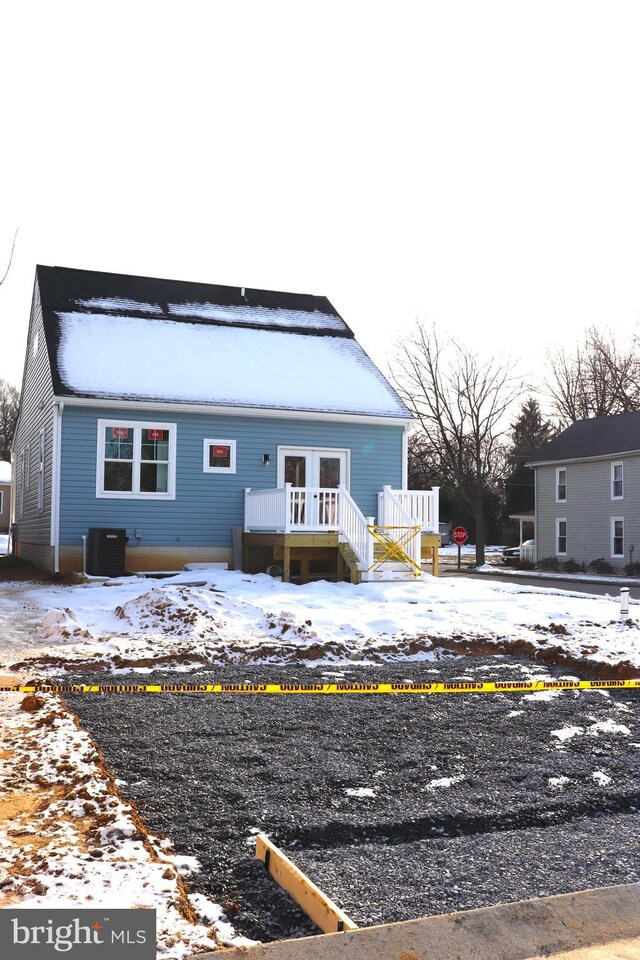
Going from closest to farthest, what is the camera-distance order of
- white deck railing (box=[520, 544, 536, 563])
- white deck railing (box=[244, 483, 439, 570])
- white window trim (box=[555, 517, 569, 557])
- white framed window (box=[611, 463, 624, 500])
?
white deck railing (box=[244, 483, 439, 570]) → white framed window (box=[611, 463, 624, 500]) → white window trim (box=[555, 517, 569, 557]) → white deck railing (box=[520, 544, 536, 563])

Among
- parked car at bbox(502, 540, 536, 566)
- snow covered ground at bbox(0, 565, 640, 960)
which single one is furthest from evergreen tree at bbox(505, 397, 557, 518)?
snow covered ground at bbox(0, 565, 640, 960)

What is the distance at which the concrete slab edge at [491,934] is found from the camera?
309cm

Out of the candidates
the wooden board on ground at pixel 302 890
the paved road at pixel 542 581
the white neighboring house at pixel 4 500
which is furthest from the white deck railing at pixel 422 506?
the white neighboring house at pixel 4 500

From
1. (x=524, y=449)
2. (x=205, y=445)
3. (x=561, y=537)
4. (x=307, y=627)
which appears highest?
(x=524, y=449)

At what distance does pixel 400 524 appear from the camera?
18156 mm

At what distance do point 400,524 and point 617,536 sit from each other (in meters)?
17.4

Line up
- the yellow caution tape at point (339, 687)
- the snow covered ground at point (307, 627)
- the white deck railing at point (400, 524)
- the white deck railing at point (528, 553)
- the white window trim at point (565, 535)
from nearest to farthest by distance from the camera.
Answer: the yellow caution tape at point (339, 687) → the snow covered ground at point (307, 627) → the white deck railing at point (400, 524) → the white window trim at point (565, 535) → the white deck railing at point (528, 553)

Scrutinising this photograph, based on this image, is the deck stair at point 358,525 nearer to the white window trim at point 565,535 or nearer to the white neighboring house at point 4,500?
the white window trim at point 565,535

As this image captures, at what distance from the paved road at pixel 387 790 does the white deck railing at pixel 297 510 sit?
10.2 m

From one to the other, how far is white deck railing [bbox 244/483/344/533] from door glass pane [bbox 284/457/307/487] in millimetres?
1647

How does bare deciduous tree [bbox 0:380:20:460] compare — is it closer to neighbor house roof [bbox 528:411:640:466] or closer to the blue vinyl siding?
neighbor house roof [bbox 528:411:640:466]

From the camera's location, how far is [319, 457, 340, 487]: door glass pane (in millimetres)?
20969

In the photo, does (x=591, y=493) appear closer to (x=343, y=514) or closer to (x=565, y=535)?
(x=565, y=535)

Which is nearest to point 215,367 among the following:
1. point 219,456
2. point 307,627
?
point 219,456
